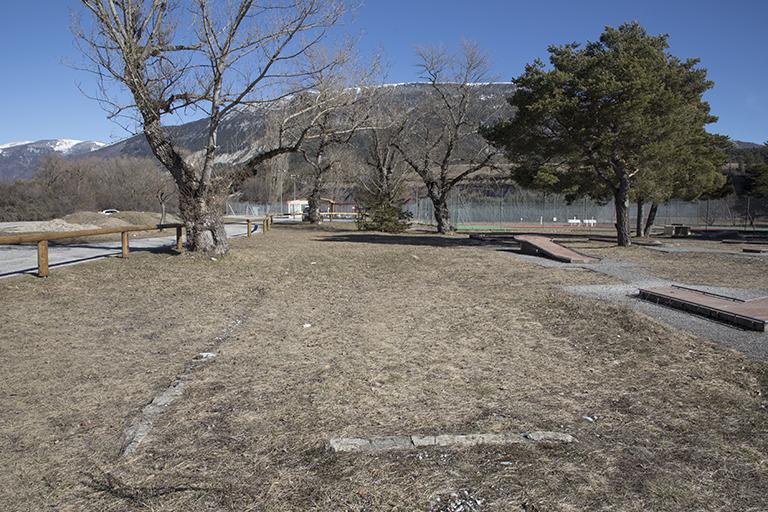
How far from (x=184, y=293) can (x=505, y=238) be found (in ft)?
55.8

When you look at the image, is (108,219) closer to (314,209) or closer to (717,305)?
(314,209)

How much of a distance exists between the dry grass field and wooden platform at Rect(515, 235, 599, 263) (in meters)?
5.60

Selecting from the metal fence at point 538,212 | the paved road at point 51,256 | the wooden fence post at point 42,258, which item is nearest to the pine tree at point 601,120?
the paved road at point 51,256

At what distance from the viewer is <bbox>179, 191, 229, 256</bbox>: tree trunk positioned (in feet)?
40.1

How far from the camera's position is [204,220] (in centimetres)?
1227

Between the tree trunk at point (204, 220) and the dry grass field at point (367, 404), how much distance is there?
4060 mm

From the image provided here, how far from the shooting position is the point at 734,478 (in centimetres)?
277

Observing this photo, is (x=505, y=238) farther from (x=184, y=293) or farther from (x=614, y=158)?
(x=184, y=293)

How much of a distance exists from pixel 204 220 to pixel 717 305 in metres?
9.67

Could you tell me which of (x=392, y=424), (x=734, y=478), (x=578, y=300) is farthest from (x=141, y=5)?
(x=734, y=478)

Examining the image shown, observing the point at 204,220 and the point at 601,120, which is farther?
the point at 601,120

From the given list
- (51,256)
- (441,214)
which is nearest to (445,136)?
(441,214)

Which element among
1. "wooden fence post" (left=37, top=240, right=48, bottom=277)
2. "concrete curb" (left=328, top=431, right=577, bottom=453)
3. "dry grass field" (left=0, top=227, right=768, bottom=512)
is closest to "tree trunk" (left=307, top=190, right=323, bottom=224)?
"wooden fence post" (left=37, top=240, right=48, bottom=277)

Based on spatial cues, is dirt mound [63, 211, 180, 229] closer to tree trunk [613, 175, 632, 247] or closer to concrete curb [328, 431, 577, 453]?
tree trunk [613, 175, 632, 247]
